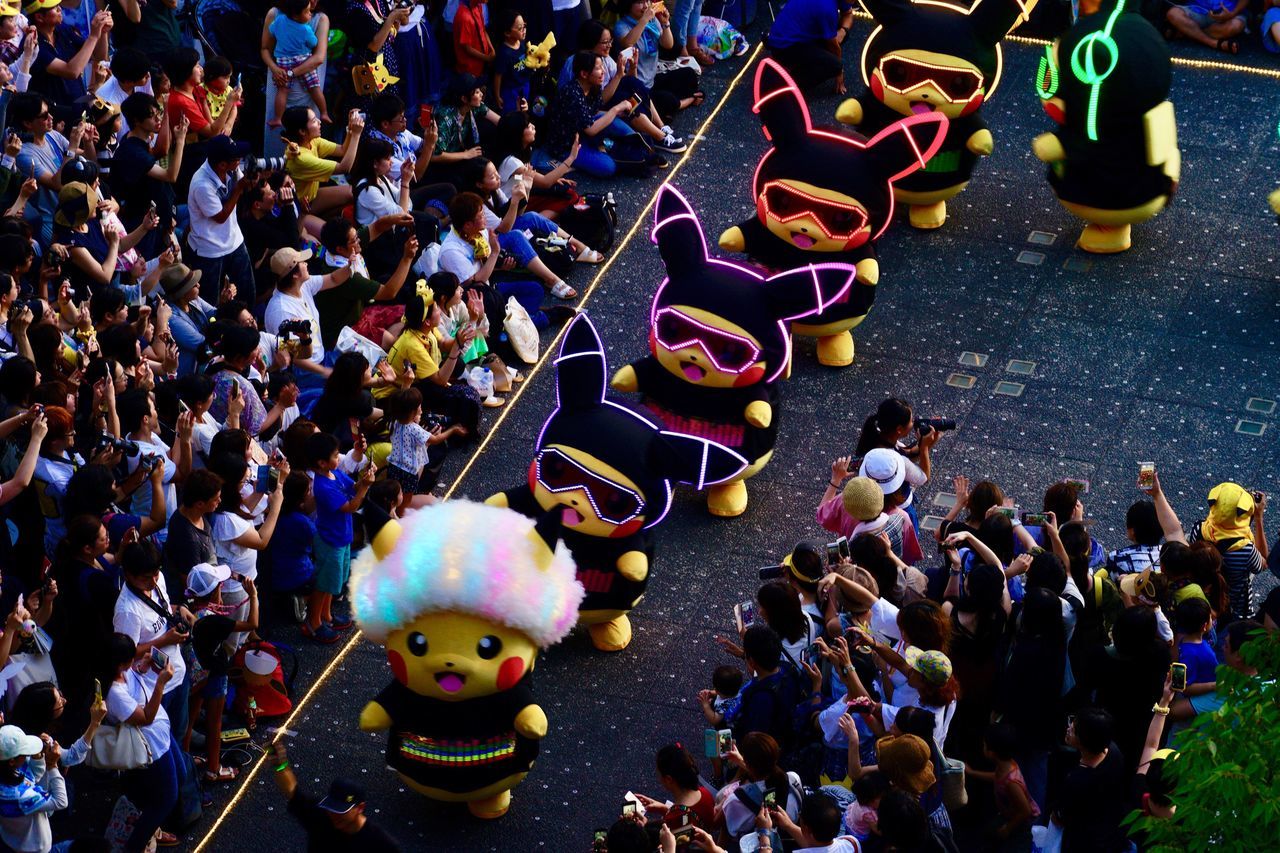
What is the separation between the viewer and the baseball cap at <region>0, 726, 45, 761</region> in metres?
7.47

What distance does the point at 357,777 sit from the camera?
911 centimetres

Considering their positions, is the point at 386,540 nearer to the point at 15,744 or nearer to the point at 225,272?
the point at 15,744

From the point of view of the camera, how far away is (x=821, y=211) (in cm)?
1132

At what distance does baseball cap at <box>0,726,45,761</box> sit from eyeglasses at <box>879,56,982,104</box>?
7.07 meters

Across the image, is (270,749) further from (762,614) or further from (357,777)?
(762,614)

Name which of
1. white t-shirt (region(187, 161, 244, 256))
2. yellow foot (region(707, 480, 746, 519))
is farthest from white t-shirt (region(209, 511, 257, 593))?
yellow foot (region(707, 480, 746, 519))

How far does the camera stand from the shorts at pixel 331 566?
972cm

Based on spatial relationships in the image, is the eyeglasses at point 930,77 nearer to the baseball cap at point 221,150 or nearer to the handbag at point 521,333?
the handbag at point 521,333

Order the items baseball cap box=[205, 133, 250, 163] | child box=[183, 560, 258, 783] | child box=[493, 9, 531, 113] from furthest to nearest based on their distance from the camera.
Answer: child box=[493, 9, 531, 113]
baseball cap box=[205, 133, 250, 163]
child box=[183, 560, 258, 783]

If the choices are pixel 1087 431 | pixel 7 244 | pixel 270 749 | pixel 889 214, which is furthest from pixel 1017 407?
pixel 7 244

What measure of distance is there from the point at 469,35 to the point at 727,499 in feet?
13.2

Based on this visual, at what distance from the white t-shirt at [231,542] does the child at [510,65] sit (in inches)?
193

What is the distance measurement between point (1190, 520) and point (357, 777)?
175 inches

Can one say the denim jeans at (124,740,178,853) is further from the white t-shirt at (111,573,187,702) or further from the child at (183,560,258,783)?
the child at (183,560,258,783)
